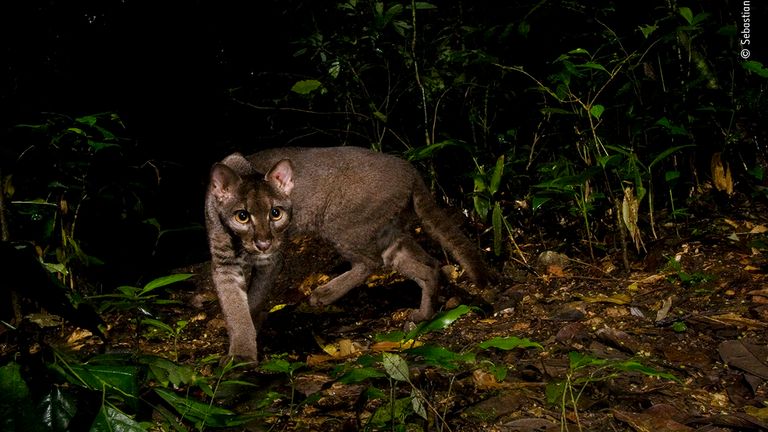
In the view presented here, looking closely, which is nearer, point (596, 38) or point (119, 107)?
point (596, 38)

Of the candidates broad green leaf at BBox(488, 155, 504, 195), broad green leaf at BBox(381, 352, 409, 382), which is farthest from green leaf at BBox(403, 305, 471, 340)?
broad green leaf at BBox(488, 155, 504, 195)

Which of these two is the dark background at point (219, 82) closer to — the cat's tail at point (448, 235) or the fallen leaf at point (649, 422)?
the cat's tail at point (448, 235)

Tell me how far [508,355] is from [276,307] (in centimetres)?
237

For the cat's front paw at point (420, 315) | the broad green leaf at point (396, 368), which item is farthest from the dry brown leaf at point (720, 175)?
the broad green leaf at point (396, 368)

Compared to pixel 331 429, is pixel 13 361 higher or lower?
higher

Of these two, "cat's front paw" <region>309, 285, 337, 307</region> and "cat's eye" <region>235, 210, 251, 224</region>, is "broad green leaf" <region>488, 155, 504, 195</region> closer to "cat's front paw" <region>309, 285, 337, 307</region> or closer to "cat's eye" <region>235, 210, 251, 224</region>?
"cat's front paw" <region>309, 285, 337, 307</region>

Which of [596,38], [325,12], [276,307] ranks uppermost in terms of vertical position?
[325,12]

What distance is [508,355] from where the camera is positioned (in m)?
3.27

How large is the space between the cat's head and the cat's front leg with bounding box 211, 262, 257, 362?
192 mm

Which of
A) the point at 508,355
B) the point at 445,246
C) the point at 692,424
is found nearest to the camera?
the point at 692,424

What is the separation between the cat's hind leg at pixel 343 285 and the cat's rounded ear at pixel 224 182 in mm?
1070

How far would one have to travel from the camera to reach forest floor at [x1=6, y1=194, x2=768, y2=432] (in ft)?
7.96

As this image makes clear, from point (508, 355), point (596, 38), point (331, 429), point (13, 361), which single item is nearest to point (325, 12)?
point (596, 38)

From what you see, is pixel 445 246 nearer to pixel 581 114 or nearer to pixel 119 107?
pixel 581 114
